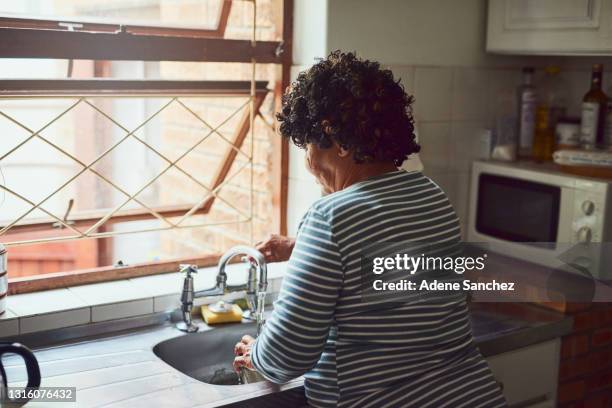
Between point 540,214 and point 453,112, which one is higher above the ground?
point 453,112

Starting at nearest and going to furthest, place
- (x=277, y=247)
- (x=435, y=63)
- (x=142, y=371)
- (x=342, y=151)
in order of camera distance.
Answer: (x=342, y=151) → (x=142, y=371) → (x=277, y=247) → (x=435, y=63)

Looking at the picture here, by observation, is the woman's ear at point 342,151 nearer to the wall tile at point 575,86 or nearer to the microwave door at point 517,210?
the microwave door at point 517,210

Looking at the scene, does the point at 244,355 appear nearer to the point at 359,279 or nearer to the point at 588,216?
the point at 359,279

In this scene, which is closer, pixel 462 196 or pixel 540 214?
pixel 540 214

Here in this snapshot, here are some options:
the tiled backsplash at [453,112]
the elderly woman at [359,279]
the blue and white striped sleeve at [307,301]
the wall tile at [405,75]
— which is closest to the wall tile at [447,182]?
the tiled backsplash at [453,112]

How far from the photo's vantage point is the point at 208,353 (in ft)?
6.11

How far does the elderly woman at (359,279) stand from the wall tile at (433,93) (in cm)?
76

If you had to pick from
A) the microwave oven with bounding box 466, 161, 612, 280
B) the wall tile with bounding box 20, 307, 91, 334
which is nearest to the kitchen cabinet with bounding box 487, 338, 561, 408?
the microwave oven with bounding box 466, 161, 612, 280

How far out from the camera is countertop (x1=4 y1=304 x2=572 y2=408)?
4.75ft

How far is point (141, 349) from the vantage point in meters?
1.71

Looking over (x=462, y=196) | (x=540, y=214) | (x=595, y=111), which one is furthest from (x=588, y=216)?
(x=462, y=196)

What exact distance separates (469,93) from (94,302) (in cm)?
128

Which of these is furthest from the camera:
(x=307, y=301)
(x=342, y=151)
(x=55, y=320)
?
(x=55, y=320)

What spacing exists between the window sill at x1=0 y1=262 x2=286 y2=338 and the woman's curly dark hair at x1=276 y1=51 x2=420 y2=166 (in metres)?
0.66
